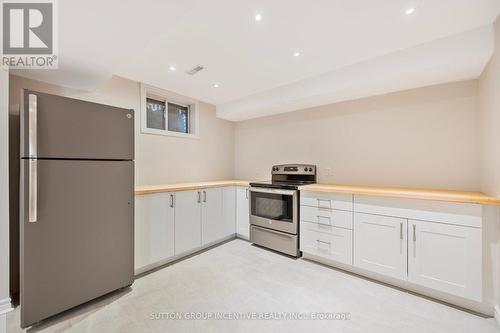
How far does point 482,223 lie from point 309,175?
6.52 ft

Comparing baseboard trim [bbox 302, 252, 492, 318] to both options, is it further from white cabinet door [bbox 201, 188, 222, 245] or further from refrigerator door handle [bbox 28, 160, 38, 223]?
refrigerator door handle [bbox 28, 160, 38, 223]

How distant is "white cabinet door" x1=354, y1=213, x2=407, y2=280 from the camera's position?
2.17m

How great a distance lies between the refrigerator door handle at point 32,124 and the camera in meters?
1.63

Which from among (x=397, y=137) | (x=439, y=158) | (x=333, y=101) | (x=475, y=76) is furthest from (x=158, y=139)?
(x=475, y=76)

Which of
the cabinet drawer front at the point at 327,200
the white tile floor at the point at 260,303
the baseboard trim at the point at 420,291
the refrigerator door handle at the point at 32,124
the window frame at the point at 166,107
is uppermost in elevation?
the window frame at the point at 166,107

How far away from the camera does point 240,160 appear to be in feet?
15.1

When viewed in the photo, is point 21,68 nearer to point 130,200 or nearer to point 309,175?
point 130,200

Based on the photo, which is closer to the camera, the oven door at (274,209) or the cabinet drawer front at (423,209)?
the cabinet drawer front at (423,209)

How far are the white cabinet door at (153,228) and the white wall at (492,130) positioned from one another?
3.15 m

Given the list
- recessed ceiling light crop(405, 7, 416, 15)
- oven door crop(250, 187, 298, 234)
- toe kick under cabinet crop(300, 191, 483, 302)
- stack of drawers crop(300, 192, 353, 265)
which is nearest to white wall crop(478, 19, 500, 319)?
toe kick under cabinet crop(300, 191, 483, 302)

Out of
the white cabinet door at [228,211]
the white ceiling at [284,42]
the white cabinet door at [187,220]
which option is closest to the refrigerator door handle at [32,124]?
the white ceiling at [284,42]

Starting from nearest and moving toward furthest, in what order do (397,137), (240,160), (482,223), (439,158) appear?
1. (482,223)
2. (439,158)
3. (397,137)
4. (240,160)

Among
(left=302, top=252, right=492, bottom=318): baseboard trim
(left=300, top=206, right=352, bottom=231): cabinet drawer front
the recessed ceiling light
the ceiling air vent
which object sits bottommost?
(left=302, top=252, right=492, bottom=318): baseboard trim

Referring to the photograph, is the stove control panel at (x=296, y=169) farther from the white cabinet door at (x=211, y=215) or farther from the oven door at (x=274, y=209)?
the white cabinet door at (x=211, y=215)
